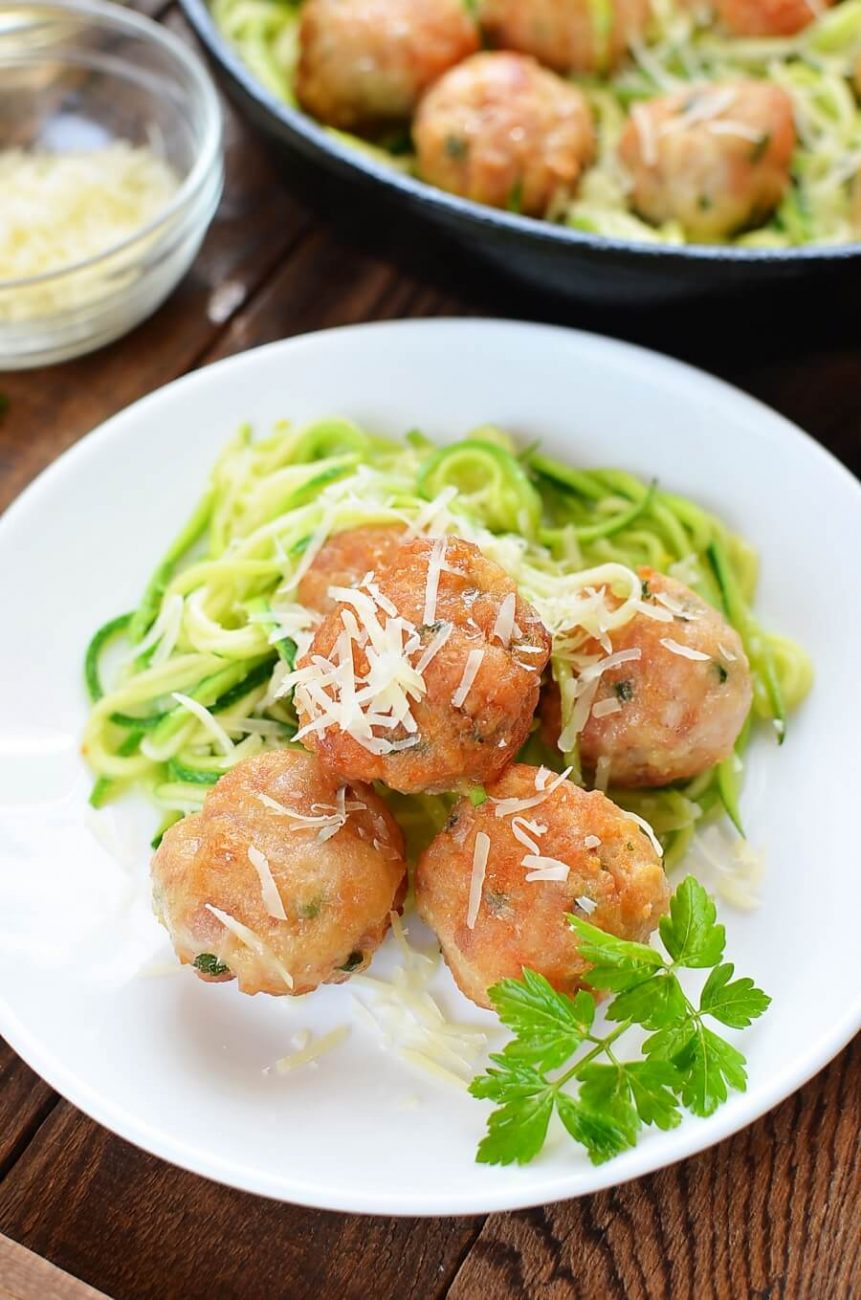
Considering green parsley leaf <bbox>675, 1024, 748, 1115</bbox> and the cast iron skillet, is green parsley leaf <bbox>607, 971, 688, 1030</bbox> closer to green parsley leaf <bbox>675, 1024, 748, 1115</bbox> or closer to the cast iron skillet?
green parsley leaf <bbox>675, 1024, 748, 1115</bbox>

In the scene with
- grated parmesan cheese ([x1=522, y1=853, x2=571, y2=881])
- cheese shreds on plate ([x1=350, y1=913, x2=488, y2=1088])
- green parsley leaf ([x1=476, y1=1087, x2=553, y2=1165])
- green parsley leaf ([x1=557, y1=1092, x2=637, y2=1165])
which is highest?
grated parmesan cheese ([x1=522, y1=853, x2=571, y2=881])

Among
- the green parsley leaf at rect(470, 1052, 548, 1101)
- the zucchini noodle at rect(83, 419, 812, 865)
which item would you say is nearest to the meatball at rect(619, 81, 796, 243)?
the zucchini noodle at rect(83, 419, 812, 865)

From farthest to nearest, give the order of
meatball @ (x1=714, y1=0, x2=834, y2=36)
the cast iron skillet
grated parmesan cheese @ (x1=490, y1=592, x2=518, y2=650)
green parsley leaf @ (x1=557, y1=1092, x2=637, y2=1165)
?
meatball @ (x1=714, y1=0, x2=834, y2=36) < the cast iron skillet < grated parmesan cheese @ (x1=490, y1=592, x2=518, y2=650) < green parsley leaf @ (x1=557, y1=1092, x2=637, y2=1165)

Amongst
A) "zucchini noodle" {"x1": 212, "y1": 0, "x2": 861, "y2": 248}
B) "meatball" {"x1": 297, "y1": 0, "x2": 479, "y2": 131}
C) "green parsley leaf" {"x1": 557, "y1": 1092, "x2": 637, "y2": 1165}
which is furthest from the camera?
"meatball" {"x1": 297, "y1": 0, "x2": 479, "y2": 131}

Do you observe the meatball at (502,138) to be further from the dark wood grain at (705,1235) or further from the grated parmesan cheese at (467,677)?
the dark wood grain at (705,1235)

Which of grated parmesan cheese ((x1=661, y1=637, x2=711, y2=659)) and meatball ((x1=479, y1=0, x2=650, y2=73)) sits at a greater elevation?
meatball ((x1=479, y1=0, x2=650, y2=73))

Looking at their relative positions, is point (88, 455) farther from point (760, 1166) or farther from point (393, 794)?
point (760, 1166)

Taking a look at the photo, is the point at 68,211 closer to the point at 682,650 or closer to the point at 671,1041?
the point at 682,650
